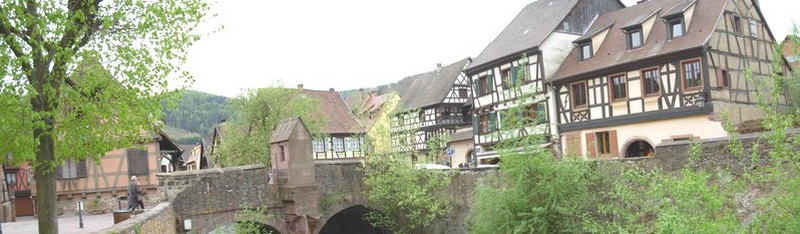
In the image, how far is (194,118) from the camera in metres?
127

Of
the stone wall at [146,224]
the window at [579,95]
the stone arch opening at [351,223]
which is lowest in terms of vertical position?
the stone arch opening at [351,223]

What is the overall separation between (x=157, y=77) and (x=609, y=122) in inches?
752

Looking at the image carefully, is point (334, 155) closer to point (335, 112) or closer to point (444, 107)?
point (335, 112)

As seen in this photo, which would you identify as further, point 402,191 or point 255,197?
point 402,191

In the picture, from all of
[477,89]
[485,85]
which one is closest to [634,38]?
[485,85]

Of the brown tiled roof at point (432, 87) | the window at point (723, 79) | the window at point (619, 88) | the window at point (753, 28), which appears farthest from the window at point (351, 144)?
the window at point (723, 79)

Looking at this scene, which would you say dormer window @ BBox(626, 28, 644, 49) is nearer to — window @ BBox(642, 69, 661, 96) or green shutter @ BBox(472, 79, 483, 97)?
window @ BBox(642, 69, 661, 96)

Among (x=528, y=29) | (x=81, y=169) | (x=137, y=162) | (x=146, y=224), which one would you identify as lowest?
(x=146, y=224)

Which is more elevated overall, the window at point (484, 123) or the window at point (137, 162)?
the window at point (484, 123)

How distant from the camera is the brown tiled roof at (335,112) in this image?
5231 centimetres

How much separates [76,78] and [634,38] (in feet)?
66.3

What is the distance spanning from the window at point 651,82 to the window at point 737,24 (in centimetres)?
316

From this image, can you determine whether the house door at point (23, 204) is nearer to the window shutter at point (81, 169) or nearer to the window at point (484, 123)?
the window shutter at point (81, 169)

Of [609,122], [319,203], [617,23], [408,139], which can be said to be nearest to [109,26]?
[319,203]
